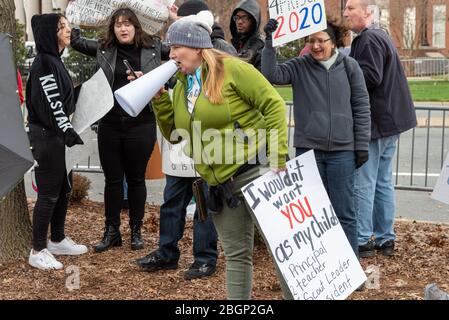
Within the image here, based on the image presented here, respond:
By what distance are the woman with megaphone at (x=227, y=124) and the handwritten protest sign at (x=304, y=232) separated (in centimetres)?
12

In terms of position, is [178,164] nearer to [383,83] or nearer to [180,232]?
[180,232]

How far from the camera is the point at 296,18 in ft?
18.1

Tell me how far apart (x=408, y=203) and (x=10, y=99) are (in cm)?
575

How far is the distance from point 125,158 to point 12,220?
964mm

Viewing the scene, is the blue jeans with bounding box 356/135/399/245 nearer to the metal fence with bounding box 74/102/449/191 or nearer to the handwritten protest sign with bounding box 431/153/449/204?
the handwritten protest sign with bounding box 431/153/449/204

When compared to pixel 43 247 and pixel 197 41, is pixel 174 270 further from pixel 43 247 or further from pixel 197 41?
pixel 197 41

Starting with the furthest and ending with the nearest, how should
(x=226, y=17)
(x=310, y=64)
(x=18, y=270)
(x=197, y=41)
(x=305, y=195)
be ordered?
1. (x=226, y=17)
2. (x=18, y=270)
3. (x=310, y=64)
4. (x=305, y=195)
5. (x=197, y=41)

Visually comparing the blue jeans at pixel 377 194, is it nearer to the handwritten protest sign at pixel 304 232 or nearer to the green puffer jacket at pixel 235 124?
the handwritten protest sign at pixel 304 232

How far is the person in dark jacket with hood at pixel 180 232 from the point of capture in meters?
5.96

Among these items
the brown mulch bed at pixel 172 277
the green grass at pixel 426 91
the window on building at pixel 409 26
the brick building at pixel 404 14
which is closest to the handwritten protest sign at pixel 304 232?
the brown mulch bed at pixel 172 277

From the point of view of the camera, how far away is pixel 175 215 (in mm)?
6172

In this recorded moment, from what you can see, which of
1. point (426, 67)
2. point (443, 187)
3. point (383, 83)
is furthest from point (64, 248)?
point (426, 67)

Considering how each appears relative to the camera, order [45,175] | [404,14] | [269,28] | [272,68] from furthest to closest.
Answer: [404,14] → [45,175] → [272,68] → [269,28]
